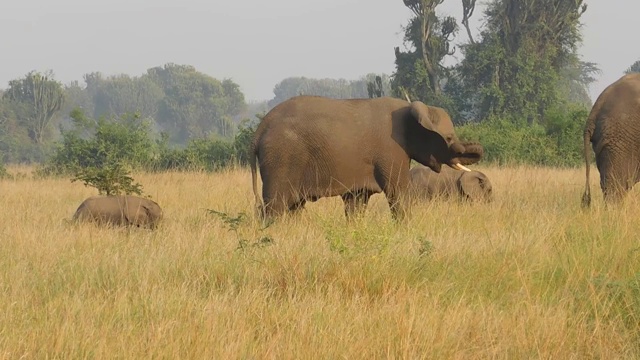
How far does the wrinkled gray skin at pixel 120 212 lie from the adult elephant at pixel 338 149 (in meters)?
1.09

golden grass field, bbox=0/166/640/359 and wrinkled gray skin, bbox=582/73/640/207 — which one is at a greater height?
wrinkled gray skin, bbox=582/73/640/207

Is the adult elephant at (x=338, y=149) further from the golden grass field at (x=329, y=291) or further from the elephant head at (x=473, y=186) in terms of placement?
the elephant head at (x=473, y=186)

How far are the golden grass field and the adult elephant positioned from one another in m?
0.62

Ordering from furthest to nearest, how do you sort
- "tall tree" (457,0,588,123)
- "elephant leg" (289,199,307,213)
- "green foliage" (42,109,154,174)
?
"tall tree" (457,0,588,123), "green foliage" (42,109,154,174), "elephant leg" (289,199,307,213)

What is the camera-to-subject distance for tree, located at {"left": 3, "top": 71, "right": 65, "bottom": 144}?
55438 millimetres

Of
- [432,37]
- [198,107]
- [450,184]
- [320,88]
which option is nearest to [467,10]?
[432,37]

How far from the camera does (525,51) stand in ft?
105

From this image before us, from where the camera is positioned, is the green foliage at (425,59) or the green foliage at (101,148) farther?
the green foliage at (425,59)

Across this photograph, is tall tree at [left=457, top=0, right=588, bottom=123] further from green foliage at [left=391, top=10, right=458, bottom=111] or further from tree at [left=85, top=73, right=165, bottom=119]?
tree at [left=85, top=73, right=165, bottom=119]

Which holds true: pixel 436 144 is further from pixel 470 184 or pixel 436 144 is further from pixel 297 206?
pixel 470 184

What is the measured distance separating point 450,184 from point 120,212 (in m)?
4.33

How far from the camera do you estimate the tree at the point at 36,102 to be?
55438mm

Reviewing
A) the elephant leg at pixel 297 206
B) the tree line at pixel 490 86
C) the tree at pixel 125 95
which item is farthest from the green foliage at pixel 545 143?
the tree at pixel 125 95

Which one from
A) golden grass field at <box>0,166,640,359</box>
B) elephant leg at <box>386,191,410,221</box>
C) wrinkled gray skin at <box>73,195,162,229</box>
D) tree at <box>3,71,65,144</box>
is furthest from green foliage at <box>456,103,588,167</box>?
tree at <box>3,71,65,144</box>
